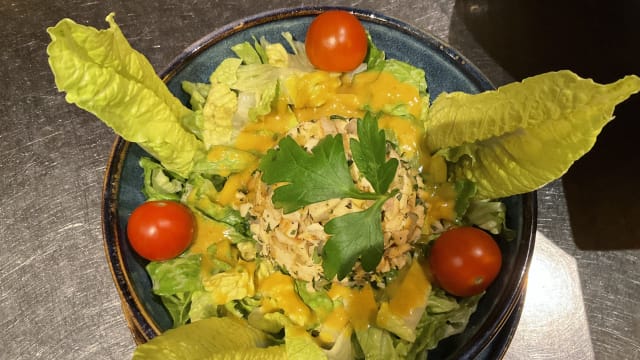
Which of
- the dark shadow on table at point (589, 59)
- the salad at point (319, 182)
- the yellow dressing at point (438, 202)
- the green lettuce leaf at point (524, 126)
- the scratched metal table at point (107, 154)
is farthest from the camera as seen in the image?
the dark shadow on table at point (589, 59)

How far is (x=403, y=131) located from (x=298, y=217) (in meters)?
0.51

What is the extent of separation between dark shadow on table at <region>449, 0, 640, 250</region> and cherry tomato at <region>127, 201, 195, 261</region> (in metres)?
1.73

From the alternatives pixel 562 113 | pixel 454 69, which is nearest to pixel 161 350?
pixel 562 113

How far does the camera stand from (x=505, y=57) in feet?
9.50

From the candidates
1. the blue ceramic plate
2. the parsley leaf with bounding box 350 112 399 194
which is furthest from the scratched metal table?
the parsley leaf with bounding box 350 112 399 194

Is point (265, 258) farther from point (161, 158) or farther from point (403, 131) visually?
point (403, 131)

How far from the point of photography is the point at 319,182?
1.73m

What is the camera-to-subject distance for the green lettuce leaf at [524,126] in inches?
57.4

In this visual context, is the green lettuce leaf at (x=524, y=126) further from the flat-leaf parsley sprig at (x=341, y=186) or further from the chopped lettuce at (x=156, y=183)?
the chopped lettuce at (x=156, y=183)

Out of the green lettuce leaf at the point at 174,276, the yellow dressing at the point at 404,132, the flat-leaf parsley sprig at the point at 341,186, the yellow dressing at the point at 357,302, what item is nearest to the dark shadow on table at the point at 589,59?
→ the yellow dressing at the point at 404,132

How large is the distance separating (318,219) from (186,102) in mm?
752

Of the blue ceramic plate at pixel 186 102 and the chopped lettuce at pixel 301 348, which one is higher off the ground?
the blue ceramic plate at pixel 186 102

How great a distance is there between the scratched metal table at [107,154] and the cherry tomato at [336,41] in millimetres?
881

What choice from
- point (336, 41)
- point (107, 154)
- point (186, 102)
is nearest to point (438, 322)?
point (336, 41)
